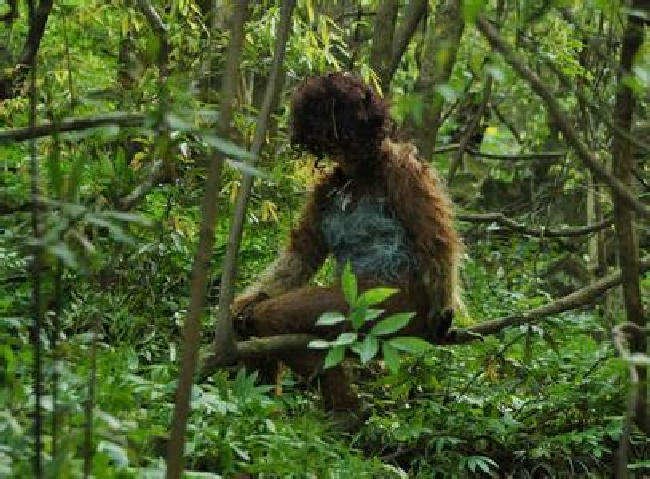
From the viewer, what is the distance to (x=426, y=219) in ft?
17.6

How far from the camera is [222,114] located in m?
2.45

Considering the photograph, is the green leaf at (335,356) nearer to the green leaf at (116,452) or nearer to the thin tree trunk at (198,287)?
the green leaf at (116,452)

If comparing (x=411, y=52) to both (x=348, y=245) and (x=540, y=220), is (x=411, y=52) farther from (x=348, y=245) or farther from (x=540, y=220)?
(x=348, y=245)

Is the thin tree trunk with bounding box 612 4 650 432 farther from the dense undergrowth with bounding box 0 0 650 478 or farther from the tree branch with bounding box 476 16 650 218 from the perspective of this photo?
the tree branch with bounding box 476 16 650 218

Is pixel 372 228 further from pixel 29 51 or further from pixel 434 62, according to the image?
pixel 29 51

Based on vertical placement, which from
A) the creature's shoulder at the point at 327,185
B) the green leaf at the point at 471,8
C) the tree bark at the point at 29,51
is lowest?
the creature's shoulder at the point at 327,185

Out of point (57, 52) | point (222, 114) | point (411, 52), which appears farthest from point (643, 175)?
point (222, 114)

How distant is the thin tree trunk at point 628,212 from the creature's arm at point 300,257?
68.6 inches

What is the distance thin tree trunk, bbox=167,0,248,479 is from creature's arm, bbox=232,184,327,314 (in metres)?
3.30

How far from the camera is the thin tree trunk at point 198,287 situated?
2.46 meters

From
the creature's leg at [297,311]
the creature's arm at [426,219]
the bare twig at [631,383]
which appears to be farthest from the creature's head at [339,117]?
the bare twig at [631,383]

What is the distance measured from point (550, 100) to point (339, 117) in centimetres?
296

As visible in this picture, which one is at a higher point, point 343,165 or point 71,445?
point 343,165

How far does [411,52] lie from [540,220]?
2004mm
